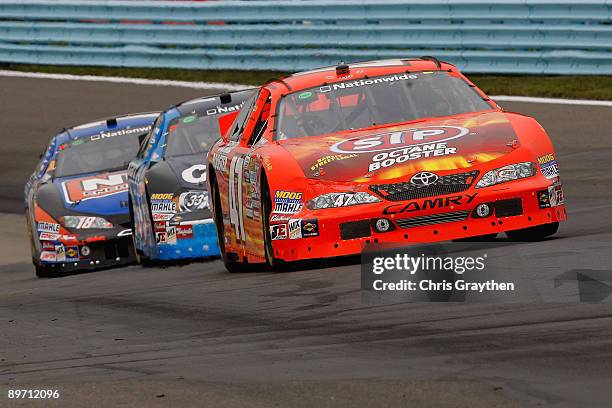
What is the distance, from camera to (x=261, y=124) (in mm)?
10797

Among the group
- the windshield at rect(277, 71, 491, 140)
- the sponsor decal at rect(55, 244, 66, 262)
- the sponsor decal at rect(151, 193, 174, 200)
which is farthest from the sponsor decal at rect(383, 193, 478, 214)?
the sponsor decal at rect(55, 244, 66, 262)

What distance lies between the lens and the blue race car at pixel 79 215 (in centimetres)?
1402

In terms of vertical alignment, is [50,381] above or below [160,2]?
below

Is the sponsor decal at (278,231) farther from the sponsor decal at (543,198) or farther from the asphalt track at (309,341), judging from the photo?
the sponsor decal at (543,198)

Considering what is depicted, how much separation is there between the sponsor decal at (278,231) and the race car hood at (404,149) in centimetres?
36

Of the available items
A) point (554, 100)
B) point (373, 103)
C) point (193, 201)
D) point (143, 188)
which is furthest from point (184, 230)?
point (554, 100)

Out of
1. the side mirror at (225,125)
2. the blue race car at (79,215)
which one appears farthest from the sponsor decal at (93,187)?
the side mirror at (225,125)

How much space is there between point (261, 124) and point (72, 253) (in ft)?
12.6

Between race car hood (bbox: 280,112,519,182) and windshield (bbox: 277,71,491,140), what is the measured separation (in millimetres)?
338

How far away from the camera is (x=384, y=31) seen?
74.7 feet

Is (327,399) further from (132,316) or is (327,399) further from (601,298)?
(132,316)

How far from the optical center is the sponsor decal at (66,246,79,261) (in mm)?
14023

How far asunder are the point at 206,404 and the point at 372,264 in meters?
3.21

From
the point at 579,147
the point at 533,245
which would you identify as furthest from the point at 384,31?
the point at 533,245
